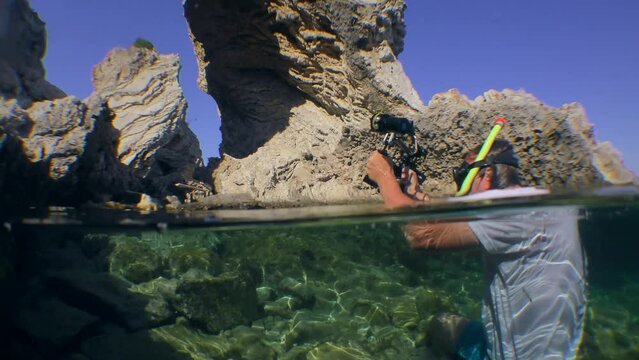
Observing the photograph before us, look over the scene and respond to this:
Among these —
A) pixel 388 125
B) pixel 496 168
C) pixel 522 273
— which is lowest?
pixel 522 273

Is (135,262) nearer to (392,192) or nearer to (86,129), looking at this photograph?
(86,129)

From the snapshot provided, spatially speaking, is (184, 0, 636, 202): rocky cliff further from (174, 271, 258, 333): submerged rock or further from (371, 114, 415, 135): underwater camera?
(174, 271, 258, 333): submerged rock

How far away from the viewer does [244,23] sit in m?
11.9

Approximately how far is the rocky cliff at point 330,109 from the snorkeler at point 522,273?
161 inches

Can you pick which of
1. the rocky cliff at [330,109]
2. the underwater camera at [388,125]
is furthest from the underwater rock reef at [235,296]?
the rocky cliff at [330,109]

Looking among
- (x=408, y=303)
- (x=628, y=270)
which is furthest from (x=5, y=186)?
(x=628, y=270)

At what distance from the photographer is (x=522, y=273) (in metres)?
4.60

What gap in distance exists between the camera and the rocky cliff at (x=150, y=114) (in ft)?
31.9

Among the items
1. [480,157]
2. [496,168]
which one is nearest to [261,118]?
[480,157]

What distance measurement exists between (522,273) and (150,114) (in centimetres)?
923

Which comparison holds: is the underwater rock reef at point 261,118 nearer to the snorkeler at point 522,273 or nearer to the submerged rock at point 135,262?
the submerged rock at point 135,262

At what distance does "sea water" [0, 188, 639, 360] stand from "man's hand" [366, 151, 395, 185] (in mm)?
935

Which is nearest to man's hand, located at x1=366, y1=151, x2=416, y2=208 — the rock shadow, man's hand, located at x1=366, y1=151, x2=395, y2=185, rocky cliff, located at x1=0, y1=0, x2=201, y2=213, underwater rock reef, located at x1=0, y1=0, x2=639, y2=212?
man's hand, located at x1=366, y1=151, x2=395, y2=185

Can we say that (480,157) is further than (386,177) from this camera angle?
No
